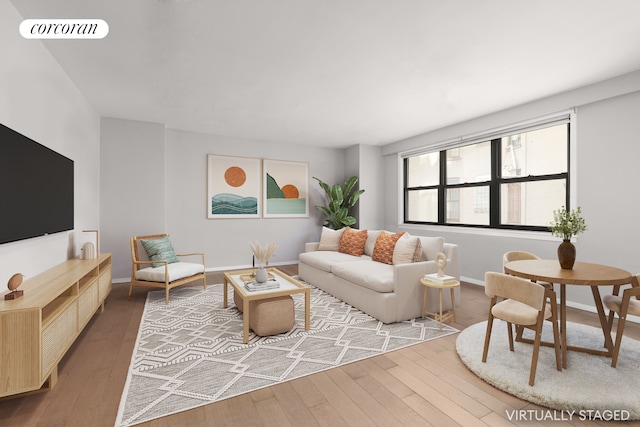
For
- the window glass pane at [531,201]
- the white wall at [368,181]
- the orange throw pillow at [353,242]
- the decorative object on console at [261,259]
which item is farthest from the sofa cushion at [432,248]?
the white wall at [368,181]

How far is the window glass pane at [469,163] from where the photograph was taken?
495 cm

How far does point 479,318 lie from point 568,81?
9.51 ft

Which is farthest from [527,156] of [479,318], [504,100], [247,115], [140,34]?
[140,34]

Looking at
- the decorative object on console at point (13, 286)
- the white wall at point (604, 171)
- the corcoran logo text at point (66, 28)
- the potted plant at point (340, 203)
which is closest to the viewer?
the decorative object on console at point (13, 286)

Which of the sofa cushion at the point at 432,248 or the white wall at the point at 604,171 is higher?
the white wall at the point at 604,171

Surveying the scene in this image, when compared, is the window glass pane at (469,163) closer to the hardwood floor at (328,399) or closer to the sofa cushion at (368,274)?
the sofa cushion at (368,274)

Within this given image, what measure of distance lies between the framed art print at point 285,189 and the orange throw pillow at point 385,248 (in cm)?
282

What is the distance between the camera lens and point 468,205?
5238mm

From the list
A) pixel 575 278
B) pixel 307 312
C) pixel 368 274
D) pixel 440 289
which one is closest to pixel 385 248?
pixel 368 274

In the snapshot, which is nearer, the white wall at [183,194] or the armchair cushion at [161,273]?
the armchair cushion at [161,273]

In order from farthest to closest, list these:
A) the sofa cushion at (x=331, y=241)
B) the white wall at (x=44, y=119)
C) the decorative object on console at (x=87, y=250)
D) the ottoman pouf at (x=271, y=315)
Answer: the sofa cushion at (x=331, y=241)
the decorative object on console at (x=87, y=250)
the ottoman pouf at (x=271, y=315)
the white wall at (x=44, y=119)

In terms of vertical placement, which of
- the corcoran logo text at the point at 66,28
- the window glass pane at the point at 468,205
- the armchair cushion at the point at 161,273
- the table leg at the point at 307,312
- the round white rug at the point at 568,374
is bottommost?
the round white rug at the point at 568,374

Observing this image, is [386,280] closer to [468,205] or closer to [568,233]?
[568,233]

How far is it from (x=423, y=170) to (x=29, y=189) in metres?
5.87
